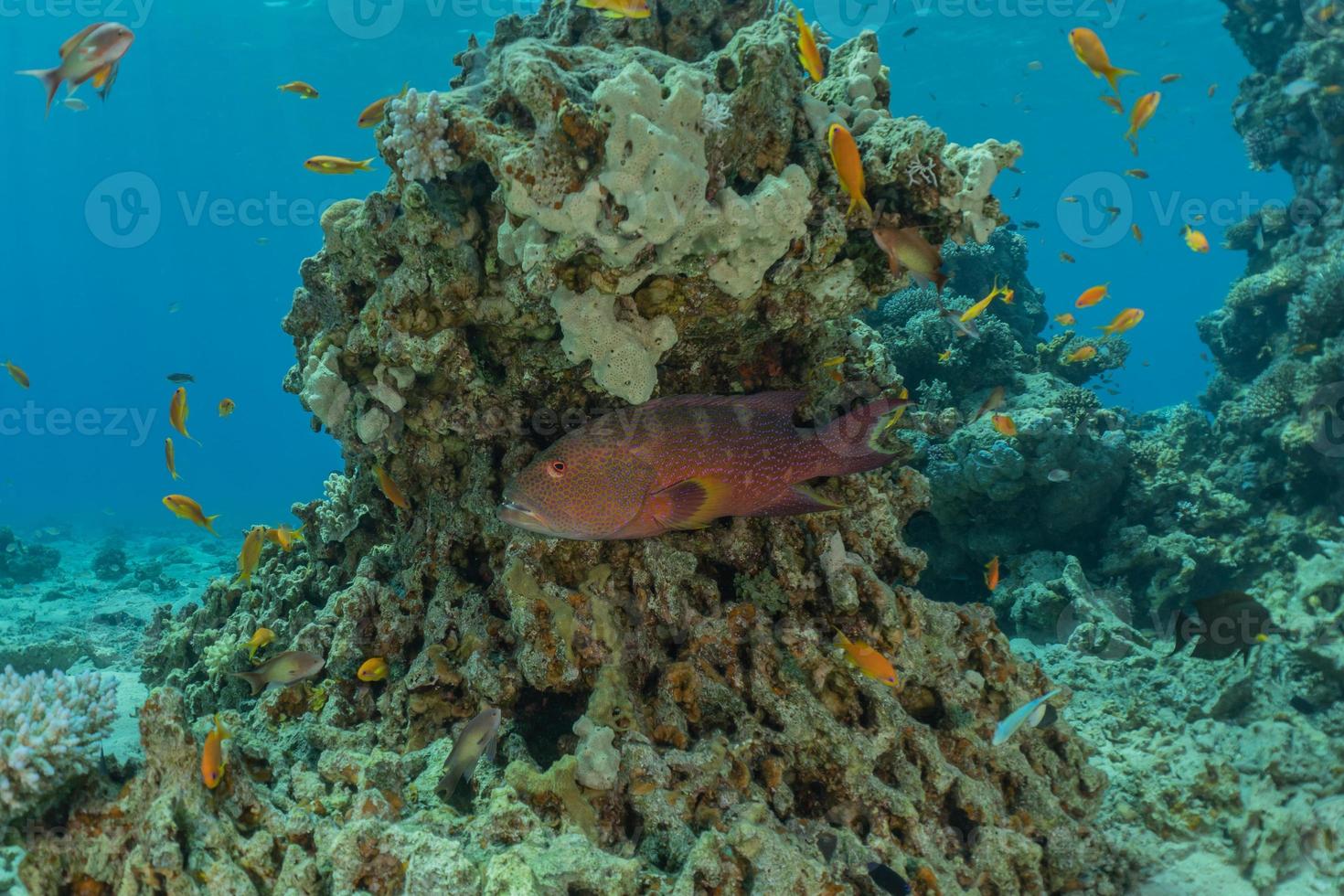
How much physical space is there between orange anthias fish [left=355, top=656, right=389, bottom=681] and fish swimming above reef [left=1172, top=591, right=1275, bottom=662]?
5.27 metres

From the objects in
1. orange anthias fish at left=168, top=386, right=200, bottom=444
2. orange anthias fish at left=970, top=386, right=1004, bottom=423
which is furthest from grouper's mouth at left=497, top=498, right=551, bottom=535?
orange anthias fish at left=970, top=386, right=1004, bottom=423

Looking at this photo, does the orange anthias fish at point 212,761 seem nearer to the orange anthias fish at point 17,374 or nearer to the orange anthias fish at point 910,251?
the orange anthias fish at point 910,251

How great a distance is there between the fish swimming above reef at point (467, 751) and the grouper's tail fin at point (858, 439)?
69.0 inches

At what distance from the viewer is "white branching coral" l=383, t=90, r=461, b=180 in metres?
2.95

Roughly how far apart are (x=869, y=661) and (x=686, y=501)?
3.54ft

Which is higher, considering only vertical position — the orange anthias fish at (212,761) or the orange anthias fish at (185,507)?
the orange anthias fish at (185,507)

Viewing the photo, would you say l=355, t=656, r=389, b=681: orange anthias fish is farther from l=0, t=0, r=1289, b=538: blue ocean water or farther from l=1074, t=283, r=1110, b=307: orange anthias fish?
l=1074, t=283, r=1110, b=307: orange anthias fish

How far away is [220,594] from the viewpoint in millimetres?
6312

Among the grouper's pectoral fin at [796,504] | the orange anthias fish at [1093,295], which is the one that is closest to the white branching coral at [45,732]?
the grouper's pectoral fin at [796,504]

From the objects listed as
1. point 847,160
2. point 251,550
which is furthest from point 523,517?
point 251,550

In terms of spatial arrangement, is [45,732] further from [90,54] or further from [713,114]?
[90,54]

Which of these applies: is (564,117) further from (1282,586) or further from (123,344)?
(123,344)

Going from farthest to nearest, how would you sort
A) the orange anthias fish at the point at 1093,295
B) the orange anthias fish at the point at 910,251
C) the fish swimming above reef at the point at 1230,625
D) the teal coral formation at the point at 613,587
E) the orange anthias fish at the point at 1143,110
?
the orange anthias fish at the point at 1093,295, the orange anthias fish at the point at 1143,110, the fish swimming above reef at the point at 1230,625, the orange anthias fish at the point at 910,251, the teal coral formation at the point at 613,587

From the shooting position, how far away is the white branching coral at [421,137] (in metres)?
2.95
